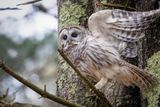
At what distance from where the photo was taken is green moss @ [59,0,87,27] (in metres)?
2.54

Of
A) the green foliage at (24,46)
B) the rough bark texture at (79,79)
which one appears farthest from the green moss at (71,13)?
the green foliage at (24,46)

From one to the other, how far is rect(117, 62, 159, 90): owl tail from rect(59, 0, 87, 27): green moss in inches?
28.3

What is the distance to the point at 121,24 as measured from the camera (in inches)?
71.9

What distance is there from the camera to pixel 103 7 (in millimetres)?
2213

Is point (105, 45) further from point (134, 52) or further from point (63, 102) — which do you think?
point (63, 102)

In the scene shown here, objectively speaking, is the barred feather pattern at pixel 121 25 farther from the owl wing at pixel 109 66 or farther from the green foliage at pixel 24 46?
the green foliage at pixel 24 46

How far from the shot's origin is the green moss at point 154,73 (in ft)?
7.03

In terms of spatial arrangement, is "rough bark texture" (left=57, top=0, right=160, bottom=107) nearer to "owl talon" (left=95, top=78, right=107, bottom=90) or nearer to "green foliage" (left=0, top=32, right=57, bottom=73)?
"owl talon" (left=95, top=78, right=107, bottom=90)

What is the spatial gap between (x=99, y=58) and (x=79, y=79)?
0.59 metres

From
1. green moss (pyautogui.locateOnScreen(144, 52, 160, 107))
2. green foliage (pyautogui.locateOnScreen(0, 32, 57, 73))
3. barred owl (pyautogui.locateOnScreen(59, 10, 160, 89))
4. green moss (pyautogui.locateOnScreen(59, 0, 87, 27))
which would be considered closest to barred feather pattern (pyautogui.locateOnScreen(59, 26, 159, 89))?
barred owl (pyautogui.locateOnScreen(59, 10, 160, 89))

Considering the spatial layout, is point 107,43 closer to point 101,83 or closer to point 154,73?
point 101,83

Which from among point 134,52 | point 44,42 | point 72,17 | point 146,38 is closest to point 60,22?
point 72,17

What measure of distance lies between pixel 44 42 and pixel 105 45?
18.7 feet

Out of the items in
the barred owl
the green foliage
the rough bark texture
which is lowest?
the green foliage
